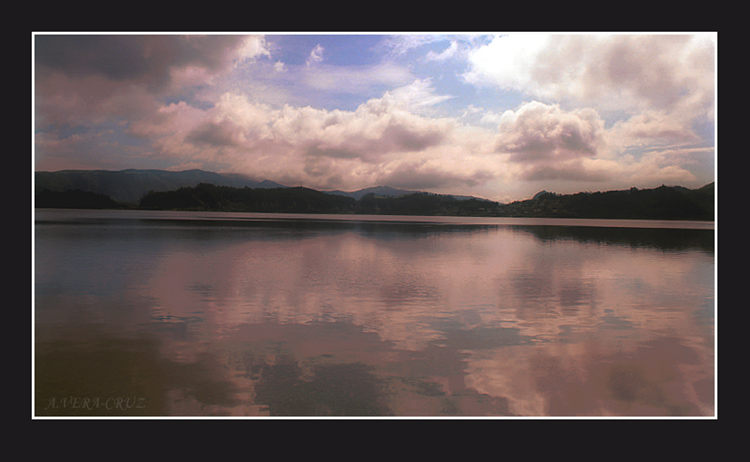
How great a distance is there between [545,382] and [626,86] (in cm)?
→ 1298

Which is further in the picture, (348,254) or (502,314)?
(348,254)

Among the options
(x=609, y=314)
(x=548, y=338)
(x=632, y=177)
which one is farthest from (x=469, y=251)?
(x=548, y=338)

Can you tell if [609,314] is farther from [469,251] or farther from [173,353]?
[469,251]

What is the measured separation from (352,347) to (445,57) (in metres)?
10.4

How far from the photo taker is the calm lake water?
5.92 m

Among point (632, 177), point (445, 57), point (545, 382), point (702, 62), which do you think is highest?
point (445, 57)

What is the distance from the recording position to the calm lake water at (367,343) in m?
5.92

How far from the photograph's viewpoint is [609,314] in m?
10.1

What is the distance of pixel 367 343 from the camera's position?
764cm

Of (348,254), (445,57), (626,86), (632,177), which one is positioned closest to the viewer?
(445,57)

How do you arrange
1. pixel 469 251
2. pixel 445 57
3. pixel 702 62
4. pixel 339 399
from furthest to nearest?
pixel 469 251, pixel 445 57, pixel 702 62, pixel 339 399

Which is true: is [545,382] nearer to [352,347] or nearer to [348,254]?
[352,347]

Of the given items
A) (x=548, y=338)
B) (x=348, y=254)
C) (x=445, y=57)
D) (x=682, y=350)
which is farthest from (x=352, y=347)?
(x=348, y=254)

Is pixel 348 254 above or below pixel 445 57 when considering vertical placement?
below
